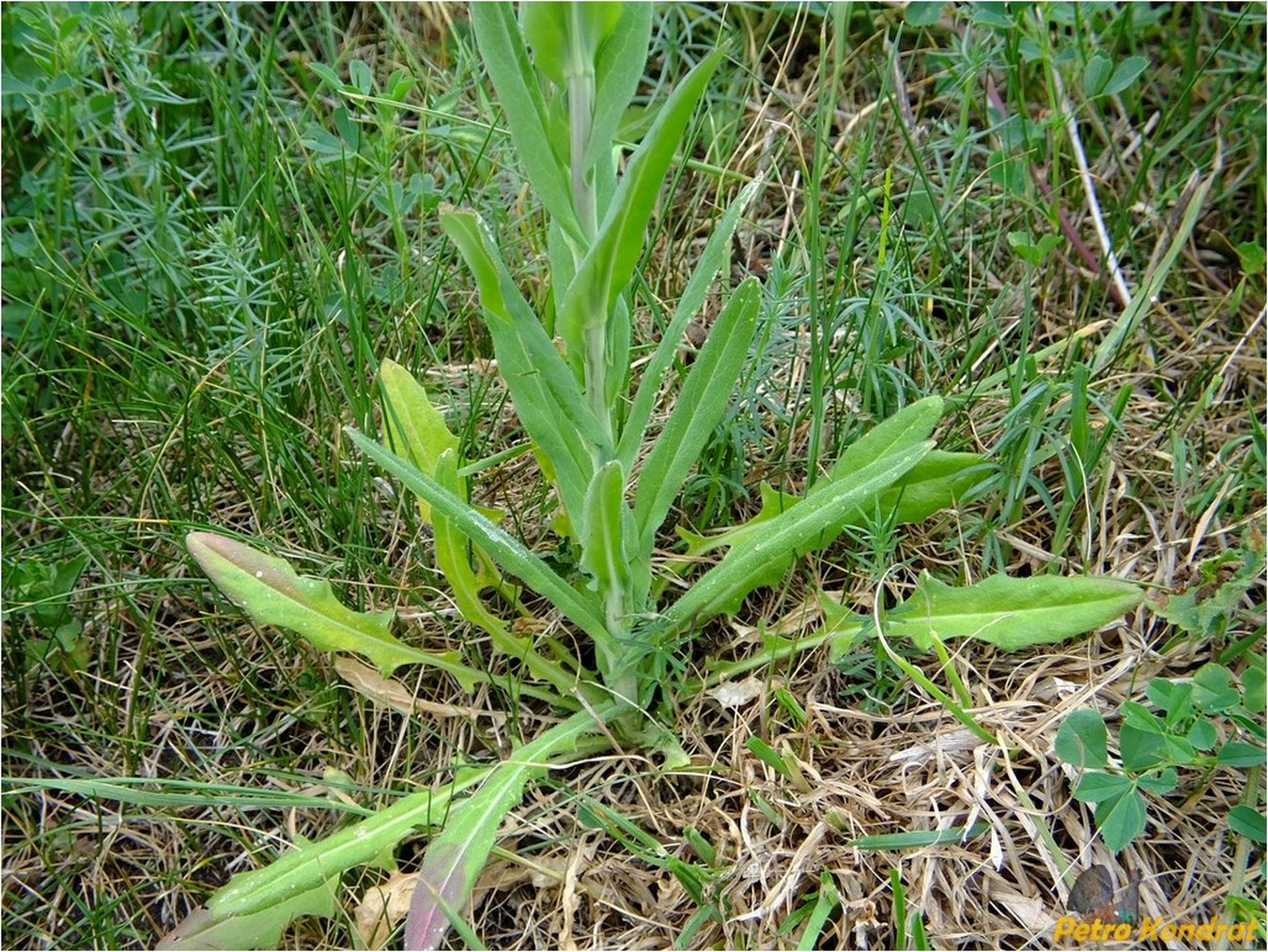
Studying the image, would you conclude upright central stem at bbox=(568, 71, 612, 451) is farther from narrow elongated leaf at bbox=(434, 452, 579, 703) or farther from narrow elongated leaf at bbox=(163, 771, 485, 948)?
narrow elongated leaf at bbox=(163, 771, 485, 948)

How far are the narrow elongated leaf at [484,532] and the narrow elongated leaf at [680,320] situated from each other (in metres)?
0.20

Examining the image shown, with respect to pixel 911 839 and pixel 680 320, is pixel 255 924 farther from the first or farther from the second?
pixel 680 320

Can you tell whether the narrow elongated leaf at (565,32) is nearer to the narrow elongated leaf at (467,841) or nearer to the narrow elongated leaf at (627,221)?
the narrow elongated leaf at (627,221)

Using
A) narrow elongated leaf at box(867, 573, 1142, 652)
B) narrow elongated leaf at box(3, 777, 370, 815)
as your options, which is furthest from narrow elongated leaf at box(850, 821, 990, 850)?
narrow elongated leaf at box(3, 777, 370, 815)

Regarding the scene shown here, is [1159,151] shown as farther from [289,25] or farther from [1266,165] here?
[289,25]

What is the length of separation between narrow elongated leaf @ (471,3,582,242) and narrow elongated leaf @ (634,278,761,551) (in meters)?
0.34

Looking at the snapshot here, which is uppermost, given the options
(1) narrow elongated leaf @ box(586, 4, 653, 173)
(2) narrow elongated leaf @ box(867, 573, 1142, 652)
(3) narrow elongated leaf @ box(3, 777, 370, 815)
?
(1) narrow elongated leaf @ box(586, 4, 653, 173)

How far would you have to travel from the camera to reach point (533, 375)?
1681 millimetres

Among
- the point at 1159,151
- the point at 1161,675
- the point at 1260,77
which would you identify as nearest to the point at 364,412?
the point at 1161,675

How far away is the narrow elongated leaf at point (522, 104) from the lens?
1.45 m

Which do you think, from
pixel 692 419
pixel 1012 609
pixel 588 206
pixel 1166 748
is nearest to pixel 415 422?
pixel 692 419

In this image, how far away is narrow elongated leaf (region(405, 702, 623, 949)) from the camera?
5.27 feet

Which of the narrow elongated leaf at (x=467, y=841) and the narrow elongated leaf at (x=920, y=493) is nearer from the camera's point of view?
the narrow elongated leaf at (x=467, y=841)

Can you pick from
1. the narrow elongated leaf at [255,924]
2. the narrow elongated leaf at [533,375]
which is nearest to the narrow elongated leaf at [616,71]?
the narrow elongated leaf at [533,375]
